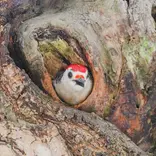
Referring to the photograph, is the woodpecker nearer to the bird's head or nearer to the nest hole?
the bird's head

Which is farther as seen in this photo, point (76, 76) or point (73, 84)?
point (73, 84)

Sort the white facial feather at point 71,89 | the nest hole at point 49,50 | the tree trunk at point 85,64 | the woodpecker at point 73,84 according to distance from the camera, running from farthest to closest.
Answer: the white facial feather at point 71,89 < the woodpecker at point 73,84 < the nest hole at point 49,50 < the tree trunk at point 85,64

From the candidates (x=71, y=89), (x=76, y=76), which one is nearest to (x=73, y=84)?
(x=71, y=89)

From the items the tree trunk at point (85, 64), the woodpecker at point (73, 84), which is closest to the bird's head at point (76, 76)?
the woodpecker at point (73, 84)

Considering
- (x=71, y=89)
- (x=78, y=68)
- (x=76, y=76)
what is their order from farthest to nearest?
1. (x=71, y=89)
2. (x=76, y=76)
3. (x=78, y=68)

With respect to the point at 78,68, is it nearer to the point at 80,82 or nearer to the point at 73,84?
the point at 80,82

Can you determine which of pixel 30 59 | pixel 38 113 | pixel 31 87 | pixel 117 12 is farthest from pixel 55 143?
pixel 117 12

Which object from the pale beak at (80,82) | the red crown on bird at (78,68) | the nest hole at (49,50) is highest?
the nest hole at (49,50)

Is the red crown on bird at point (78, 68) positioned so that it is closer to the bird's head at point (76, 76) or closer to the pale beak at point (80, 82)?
the bird's head at point (76, 76)
